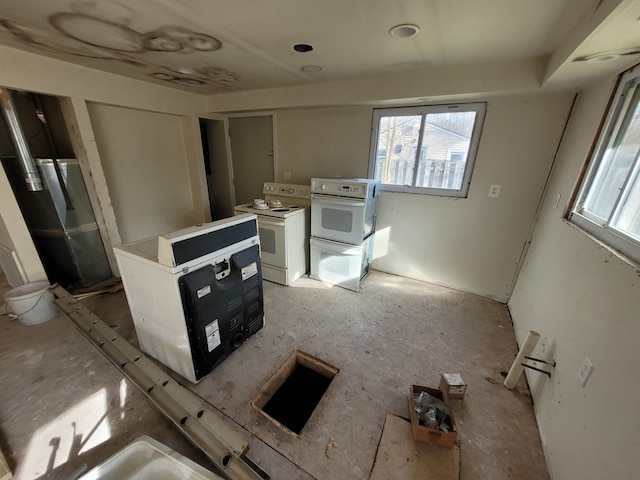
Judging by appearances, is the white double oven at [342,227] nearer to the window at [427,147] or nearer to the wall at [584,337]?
the window at [427,147]

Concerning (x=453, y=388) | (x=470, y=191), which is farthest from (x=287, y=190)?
(x=453, y=388)

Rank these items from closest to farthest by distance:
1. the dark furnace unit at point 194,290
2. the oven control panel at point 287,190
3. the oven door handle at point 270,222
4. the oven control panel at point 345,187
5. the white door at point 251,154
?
the dark furnace unit at point 194,290 < the oven control panel at point 345,187 < the oven door handle at point 270,222 < the oven control panel at point 287,190 < the white door at point 251,154

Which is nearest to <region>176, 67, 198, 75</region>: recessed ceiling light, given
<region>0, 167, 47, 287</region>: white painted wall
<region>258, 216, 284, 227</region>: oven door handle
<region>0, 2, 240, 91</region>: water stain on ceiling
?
<region>0, 2, 240, 91</region>: water stain on ceiling

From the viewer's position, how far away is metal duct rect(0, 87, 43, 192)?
206 centimetres

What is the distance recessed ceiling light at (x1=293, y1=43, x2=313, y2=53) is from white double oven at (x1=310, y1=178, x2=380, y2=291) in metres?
1.16

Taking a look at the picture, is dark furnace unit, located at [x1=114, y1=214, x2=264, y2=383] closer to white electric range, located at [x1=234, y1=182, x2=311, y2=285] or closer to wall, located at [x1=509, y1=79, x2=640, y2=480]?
white electric range, located at [x1=234, y1=182, x2=311, y2=285]

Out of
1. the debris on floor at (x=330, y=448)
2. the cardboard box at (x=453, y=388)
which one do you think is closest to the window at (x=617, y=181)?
the cardboard box at (x=453, y=388)

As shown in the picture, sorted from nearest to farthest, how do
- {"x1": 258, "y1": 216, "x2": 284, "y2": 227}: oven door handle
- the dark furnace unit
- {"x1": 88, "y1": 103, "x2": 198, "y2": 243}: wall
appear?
the dark furnace unit, {"x1": 258, "y1": 216, "x2": 284, "y2": 227}: oven door handle, {"x1": 88, "y1": 103, "x2": 198, "y2": 243}: wall

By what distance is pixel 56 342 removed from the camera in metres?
2.01

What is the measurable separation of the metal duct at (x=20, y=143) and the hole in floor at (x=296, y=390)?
284cm

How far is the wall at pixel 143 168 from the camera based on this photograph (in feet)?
9.52

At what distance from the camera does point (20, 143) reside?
2156 millimetres

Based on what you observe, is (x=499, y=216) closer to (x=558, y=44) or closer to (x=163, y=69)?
(x=558, y=44)

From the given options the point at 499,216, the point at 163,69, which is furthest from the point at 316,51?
the point at 499,216
